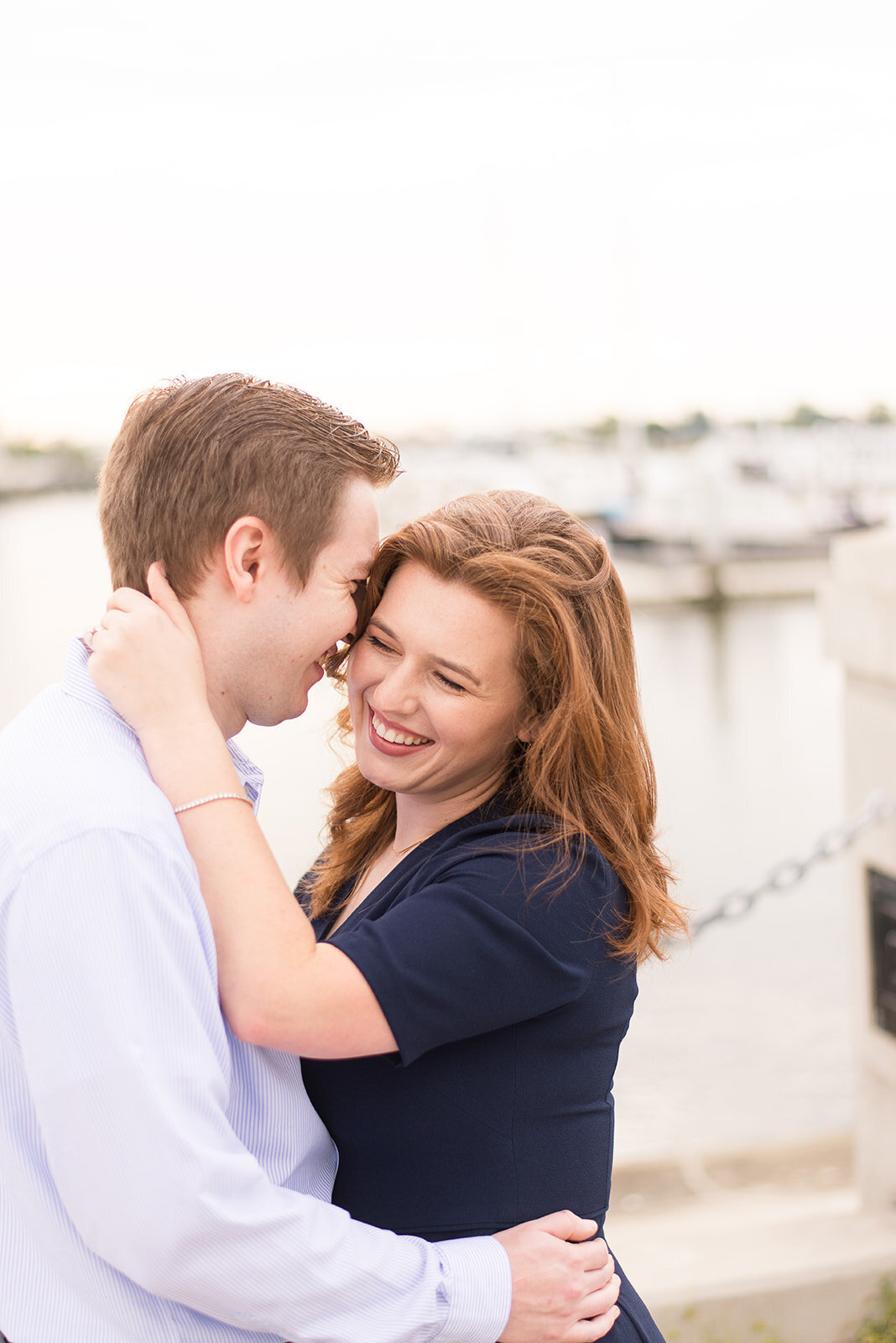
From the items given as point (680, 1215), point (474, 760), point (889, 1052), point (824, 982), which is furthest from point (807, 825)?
point (474, 760)

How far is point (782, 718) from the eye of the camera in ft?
112

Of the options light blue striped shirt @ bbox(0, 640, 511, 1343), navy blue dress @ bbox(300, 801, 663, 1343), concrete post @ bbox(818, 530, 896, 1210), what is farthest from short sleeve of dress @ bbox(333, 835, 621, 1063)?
concrete post @ bbox(818, 530, 896, 1210)

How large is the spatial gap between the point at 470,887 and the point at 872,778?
248 centimetres

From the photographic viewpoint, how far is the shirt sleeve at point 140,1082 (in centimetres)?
113

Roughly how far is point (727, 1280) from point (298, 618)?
108 inches

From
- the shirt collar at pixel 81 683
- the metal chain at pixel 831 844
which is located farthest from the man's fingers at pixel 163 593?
the metal chain at pixel 831 844

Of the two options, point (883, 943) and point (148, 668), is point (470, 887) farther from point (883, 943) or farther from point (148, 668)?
point (883, 943)

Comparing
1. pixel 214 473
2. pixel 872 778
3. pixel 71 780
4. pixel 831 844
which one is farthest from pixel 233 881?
pixel 872 778

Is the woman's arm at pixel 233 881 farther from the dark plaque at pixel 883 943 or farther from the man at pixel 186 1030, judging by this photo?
the dark plaque at pixel 883 943

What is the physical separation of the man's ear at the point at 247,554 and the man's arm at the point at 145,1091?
35cm

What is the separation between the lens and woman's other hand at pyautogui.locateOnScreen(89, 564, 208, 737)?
52.7 inches

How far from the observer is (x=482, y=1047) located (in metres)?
1.46

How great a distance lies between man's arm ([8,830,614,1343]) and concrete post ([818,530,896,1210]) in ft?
8.57

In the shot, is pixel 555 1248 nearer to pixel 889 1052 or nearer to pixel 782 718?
pixel 889 1052
